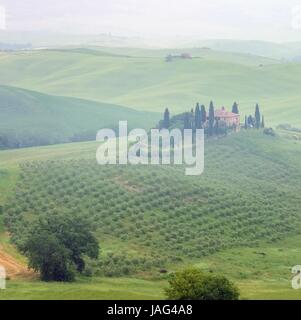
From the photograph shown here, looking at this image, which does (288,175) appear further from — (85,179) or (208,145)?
(85,179)

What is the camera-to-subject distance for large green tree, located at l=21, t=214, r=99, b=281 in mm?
57844

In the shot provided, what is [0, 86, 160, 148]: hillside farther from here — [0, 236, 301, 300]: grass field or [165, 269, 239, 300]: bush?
[165, 269, 239, 300]: bush

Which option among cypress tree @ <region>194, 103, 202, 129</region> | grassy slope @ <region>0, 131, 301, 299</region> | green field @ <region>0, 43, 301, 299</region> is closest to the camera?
grassy slope @ <region>0, 131, 301, 299</region>

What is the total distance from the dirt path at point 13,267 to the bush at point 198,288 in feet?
48.2

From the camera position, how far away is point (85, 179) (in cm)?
9069

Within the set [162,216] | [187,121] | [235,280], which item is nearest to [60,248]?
[235,280]

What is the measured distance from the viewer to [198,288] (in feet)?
155

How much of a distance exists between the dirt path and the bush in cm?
1470

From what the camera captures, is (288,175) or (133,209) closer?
(133,209)

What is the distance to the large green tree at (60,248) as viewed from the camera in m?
57.8

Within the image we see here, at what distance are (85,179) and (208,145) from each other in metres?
33.5

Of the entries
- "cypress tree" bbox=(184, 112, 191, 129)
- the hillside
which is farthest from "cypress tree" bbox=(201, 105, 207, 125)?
the hillside
